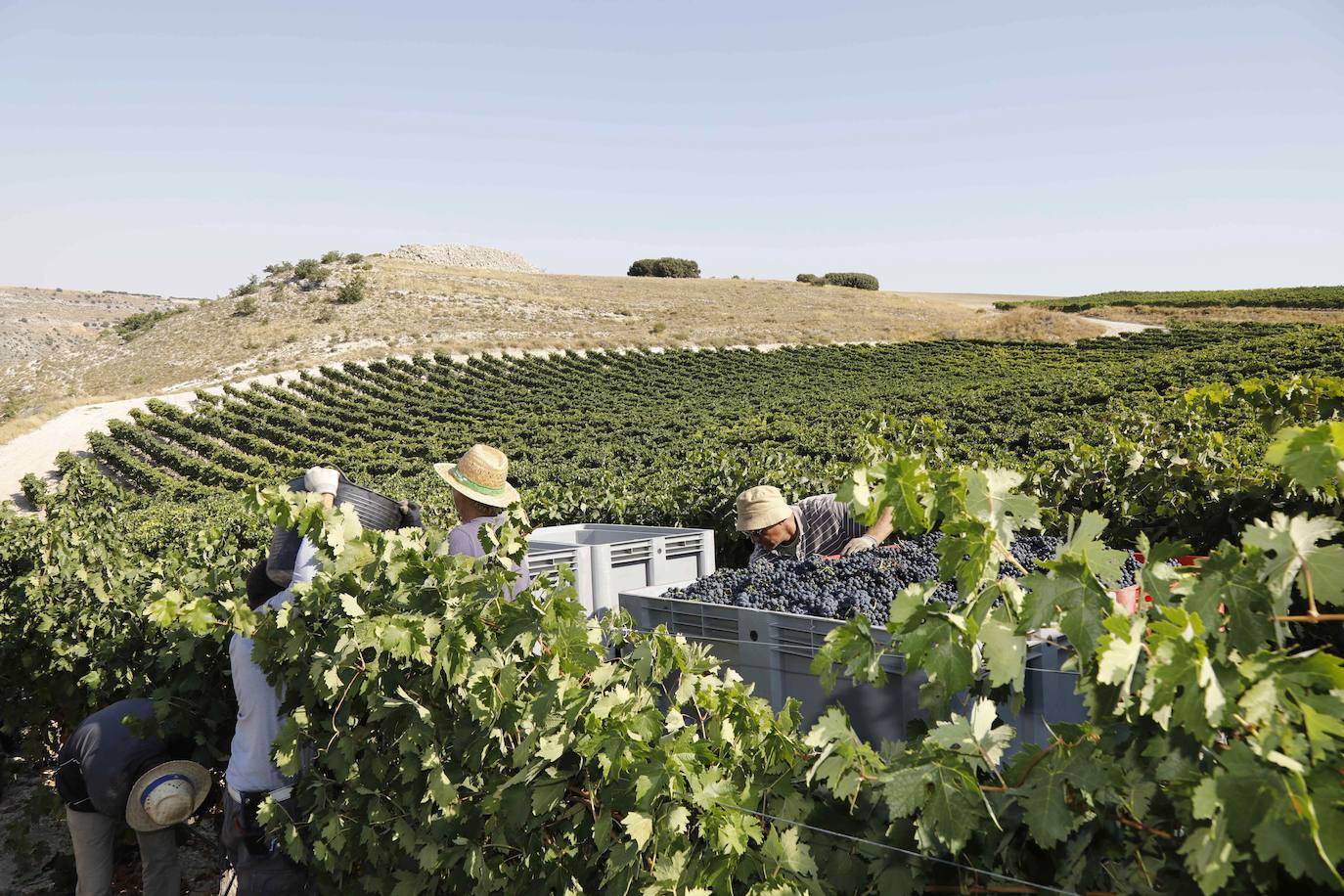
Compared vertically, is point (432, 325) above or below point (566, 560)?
below

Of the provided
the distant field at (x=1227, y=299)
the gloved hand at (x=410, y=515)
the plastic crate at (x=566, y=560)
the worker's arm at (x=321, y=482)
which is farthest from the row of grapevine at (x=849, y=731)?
the distant field at (x=1227, y=299)

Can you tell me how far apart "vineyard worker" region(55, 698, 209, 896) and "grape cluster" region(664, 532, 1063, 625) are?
201cm

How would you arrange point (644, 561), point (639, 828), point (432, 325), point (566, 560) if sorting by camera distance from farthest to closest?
point (432, 325) → point (644, 561) → point (566, 560) → point (639, 828)

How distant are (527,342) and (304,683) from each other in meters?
46.0

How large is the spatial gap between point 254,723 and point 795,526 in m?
2.62

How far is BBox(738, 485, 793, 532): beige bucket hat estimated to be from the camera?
4445 millimetres

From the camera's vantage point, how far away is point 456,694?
2.54m

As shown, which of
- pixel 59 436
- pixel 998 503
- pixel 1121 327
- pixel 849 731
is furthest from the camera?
pixel 1121 327

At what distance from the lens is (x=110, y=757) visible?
11.0 ft

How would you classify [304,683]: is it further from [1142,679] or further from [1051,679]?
[1142,679]

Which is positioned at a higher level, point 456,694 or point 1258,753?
point 1258,753

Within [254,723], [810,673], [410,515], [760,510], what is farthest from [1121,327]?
[254,723]

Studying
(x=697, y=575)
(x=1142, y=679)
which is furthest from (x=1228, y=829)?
(x=697, y=575)

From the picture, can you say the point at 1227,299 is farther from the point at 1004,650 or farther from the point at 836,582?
the point at 1004,650
